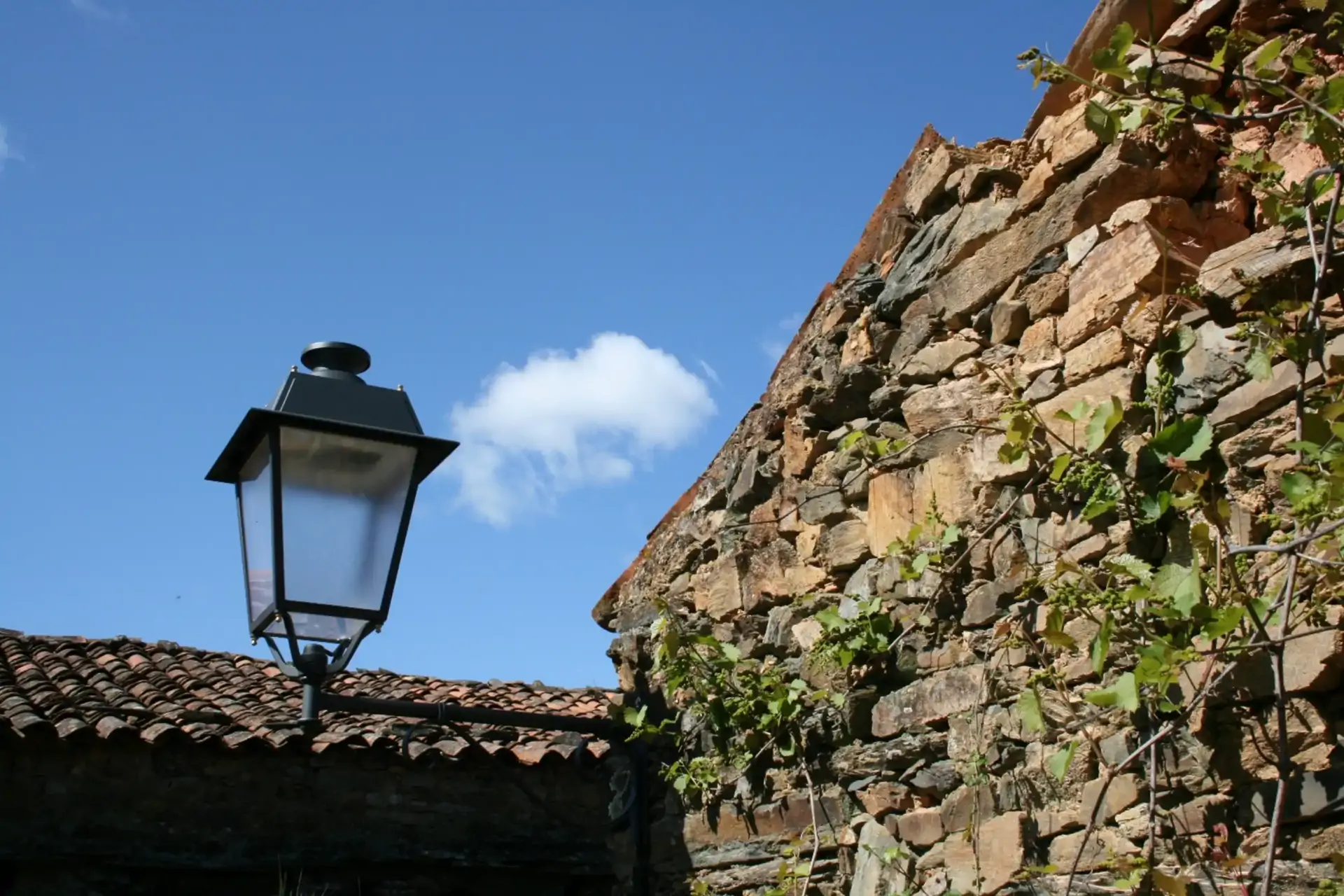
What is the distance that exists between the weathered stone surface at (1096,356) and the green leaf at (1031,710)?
3.10 feet

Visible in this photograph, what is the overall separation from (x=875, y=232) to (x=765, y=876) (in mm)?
2488

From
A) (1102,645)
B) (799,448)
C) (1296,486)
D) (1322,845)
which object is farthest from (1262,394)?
(799,448)

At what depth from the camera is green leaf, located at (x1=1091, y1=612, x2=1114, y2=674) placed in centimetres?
319

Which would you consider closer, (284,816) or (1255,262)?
(1255,262)

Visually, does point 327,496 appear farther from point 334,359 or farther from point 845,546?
point 845,546

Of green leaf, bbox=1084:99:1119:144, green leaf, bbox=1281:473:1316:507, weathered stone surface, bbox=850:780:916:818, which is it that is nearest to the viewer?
green leaf, bbox=1281:473:1316:507

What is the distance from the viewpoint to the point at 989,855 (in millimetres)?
3697

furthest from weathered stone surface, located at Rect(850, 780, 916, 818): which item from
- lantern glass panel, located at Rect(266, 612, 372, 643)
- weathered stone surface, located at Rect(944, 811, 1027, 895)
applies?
lantern glass panel, located at Rect(266, 612, 372, 643)

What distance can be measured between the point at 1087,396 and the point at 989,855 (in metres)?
1.37

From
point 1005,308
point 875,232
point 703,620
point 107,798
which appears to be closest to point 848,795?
point 703,620

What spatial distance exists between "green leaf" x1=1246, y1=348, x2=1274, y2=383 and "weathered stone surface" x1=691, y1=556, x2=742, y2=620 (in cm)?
246

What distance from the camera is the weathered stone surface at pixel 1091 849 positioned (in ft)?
10.8

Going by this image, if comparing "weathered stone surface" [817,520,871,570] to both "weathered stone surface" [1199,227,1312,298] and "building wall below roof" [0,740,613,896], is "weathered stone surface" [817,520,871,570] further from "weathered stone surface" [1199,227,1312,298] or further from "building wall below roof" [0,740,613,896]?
"building wall below roof" [0,740,613,896]

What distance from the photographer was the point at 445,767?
7.38 m
